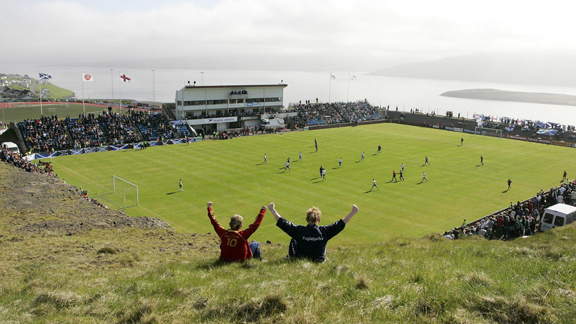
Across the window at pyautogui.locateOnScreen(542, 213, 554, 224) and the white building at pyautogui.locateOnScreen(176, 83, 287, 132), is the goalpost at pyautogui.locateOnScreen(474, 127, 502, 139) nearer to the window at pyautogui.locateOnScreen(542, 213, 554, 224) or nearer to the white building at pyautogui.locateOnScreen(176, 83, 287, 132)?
the white building at pyautogui.locateOnScreen(176, 83, 287, 132)

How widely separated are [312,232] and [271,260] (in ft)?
6.98

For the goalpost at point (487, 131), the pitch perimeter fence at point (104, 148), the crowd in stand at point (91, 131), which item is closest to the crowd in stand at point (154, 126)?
the crowd in stand at point (91, 131)

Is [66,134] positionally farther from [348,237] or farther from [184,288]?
[184,288]

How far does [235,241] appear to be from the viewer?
9.02 meters

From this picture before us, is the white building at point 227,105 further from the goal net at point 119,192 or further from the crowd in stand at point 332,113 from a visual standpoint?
the goal net at point 119,192

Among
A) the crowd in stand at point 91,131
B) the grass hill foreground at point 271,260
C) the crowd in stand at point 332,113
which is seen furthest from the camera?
the crowd in stand at point 332,113

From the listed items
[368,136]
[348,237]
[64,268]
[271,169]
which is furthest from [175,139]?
[64,268]

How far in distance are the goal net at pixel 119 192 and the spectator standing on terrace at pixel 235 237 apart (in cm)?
2673

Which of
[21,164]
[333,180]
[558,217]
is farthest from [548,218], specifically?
[21,164]

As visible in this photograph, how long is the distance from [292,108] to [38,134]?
192ft

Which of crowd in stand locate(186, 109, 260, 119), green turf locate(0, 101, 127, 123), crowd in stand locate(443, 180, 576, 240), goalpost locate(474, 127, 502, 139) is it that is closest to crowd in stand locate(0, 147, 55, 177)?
crowd in stand locate(186, 109, 260, 119)

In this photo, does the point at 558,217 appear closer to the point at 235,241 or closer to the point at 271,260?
the point at 271,260

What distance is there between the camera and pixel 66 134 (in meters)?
63.2

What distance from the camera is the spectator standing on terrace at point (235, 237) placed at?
28.4 feet
